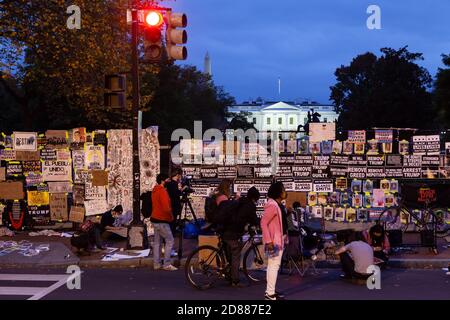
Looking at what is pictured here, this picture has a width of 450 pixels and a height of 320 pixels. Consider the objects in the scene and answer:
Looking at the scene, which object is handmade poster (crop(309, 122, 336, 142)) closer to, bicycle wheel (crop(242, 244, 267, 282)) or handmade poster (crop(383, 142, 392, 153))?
handmade poster (crop(383, 142, 392, 153))

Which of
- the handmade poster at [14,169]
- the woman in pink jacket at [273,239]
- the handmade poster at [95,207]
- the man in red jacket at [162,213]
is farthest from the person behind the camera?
the handmade poster at [14,169]

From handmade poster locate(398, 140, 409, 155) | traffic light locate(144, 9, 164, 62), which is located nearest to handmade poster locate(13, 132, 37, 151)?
traffic light locate(144, 9, 164, 62)

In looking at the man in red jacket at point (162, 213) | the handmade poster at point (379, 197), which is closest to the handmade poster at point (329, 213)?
the handmade poster at point (379, 197)

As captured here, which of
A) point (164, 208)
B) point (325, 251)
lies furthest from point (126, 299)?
point (325, 251)

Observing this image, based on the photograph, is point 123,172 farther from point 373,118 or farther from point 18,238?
point 373,118

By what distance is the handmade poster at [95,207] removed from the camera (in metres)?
16.2

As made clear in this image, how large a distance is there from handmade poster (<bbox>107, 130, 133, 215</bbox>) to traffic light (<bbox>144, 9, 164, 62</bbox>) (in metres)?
3.87

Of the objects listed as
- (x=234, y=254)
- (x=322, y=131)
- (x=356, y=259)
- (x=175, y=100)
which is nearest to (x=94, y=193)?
(x=322, y=131)

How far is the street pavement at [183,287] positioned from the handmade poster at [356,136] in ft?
16.1

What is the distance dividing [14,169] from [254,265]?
829 centimetres

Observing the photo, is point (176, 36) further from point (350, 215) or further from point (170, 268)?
point (350, 215)

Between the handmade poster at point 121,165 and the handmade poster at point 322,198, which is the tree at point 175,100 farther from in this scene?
the handmade poster at point 322,198

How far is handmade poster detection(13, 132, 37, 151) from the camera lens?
645 inches

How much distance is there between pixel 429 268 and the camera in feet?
39.4
